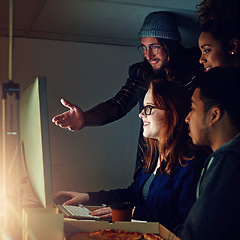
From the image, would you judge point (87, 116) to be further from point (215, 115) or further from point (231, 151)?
point (231, 151)

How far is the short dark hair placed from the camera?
4.22ft

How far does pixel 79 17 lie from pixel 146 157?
96cm

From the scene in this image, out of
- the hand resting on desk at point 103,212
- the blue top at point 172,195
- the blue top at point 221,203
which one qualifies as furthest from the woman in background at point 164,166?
the blue top at point 221,203

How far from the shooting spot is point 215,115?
131 cm

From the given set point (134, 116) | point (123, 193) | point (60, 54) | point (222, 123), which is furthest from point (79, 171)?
point (222, 123)

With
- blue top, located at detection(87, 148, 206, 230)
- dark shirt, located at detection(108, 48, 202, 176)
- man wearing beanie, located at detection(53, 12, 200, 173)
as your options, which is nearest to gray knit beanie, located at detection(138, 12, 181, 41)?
man wearing beanie, located at detection(53, 12, 200, 173)

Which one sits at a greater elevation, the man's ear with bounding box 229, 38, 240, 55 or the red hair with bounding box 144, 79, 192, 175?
the man's ear with bounding box 229, 38, 240, 55

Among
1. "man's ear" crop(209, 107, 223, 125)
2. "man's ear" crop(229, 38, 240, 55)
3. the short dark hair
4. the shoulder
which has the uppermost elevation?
"man's ear" crop(229, 38, 240, 55)

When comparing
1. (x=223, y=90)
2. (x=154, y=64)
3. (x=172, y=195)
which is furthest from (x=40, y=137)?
(x=154, y=64)

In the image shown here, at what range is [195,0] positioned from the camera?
2.11m

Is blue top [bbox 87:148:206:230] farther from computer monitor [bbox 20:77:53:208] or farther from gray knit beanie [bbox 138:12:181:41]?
gray knit beanie [bbox 138:12:181:41]

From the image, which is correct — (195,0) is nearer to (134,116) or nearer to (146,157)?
(146,157)

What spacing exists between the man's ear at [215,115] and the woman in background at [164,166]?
536 mm

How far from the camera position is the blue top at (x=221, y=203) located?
1085mm
